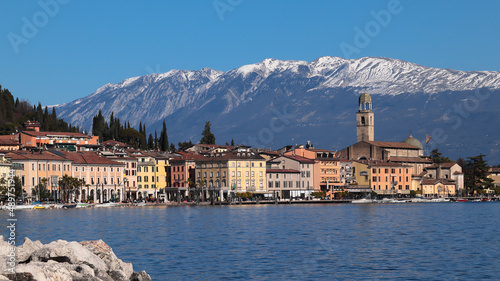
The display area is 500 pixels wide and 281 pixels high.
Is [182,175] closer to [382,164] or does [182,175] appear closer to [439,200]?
[382,164]

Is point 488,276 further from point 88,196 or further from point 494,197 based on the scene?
point 494,197

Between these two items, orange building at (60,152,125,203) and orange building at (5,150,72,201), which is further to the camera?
orange building at (60,152,125,203)

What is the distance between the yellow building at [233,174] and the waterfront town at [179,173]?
151 mm

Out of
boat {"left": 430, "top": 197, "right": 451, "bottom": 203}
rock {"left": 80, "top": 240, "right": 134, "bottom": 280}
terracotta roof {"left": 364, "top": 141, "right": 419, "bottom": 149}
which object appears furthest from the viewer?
terracotta roof {"left": 364, "top": 141, "right": 419, "bottom": 149}

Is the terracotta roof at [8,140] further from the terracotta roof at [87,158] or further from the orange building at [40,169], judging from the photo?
the orange building at [40,169]

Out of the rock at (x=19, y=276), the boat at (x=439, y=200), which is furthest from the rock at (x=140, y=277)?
the boat at (x=439, y=200)

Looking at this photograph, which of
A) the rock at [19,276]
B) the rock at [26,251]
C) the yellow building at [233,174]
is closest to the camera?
the rock at [19,276]

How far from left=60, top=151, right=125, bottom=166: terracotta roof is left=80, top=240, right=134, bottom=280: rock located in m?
91.0

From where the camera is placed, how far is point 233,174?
5138 inches

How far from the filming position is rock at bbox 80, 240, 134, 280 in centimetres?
3084

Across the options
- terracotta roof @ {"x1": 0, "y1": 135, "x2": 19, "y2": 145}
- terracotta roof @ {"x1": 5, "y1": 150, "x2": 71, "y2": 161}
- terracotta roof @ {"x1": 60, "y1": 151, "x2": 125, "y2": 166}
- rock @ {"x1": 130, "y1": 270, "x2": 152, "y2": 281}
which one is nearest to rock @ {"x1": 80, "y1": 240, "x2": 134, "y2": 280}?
rock @ {"x1": 130, "y1": 270, "x2": 152, "y2": 281}

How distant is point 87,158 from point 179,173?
1771 cm

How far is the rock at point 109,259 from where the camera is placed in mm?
30844

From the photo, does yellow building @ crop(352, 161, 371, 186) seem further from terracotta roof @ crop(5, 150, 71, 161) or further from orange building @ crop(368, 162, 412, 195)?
terracotta roof @ crop(5, 150, 71, 161)
